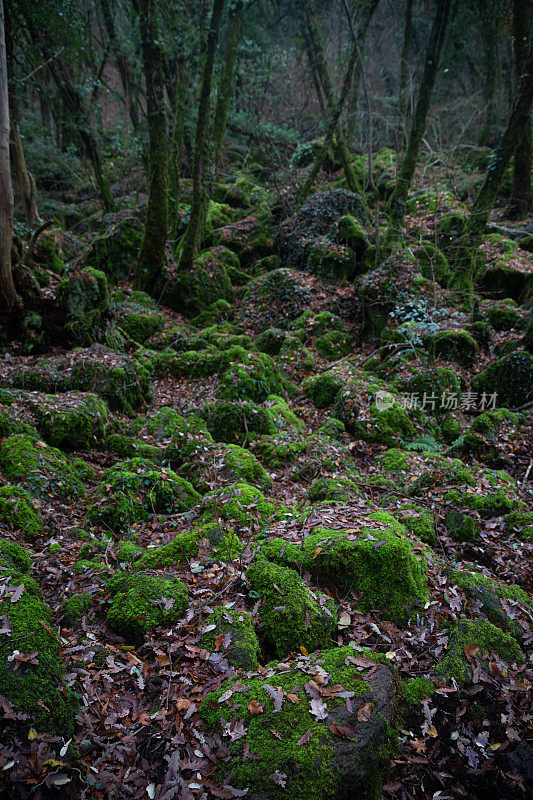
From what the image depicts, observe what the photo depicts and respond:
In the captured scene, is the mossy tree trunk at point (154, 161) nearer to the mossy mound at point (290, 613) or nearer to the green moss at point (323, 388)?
the green moss at point (323, 388)

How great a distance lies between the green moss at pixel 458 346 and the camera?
8883mm

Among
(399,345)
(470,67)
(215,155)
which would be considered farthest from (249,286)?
(470,67)

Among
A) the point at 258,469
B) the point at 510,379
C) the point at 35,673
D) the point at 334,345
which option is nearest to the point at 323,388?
the point at 334,345

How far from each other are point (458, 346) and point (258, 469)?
596 centimetres

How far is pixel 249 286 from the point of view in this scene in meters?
13.0

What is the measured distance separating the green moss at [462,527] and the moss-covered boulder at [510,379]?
4.08 m

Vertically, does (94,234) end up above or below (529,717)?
above

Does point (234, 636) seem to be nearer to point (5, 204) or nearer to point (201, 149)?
point (5, 204)

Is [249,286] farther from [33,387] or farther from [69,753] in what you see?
[69,753]

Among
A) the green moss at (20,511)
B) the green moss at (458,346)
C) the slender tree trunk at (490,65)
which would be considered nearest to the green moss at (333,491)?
the green moss at (20,511)

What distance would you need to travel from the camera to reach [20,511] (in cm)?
394

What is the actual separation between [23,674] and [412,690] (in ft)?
8.28

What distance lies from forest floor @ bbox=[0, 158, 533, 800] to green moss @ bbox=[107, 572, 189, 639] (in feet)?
0.20

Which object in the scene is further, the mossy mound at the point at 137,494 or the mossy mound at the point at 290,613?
the mossy mound at the point at 137,494
